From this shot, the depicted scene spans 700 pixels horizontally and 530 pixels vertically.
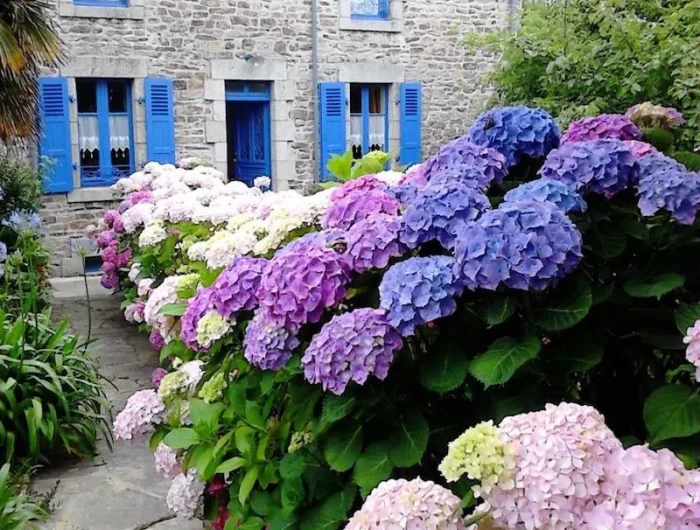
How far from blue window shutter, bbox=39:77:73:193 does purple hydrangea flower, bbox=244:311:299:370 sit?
30.0ft

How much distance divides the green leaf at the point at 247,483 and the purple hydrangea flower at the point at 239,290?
432mm

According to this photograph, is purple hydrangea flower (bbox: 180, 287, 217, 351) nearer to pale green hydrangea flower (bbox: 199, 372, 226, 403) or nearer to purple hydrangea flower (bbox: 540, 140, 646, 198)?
pale green hydrangea flower (bbox: 199, 372, 226, 403)

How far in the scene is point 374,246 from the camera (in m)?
1.86

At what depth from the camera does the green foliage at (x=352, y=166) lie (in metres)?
2.89

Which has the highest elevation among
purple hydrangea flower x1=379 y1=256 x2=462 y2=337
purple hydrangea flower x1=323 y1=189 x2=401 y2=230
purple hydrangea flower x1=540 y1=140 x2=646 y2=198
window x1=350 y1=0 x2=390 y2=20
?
window x1=350 y1=0 x2=390 y2=20

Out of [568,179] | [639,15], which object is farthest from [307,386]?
[639,15]

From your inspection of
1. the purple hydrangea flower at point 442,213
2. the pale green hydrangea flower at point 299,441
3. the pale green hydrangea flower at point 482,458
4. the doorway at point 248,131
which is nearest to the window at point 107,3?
the doorway at point 248,131

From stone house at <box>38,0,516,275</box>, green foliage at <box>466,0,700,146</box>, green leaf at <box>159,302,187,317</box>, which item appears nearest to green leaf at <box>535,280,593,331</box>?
green leaf at <box>159,302,187,317</box>

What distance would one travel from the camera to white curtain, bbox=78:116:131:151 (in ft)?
35.2

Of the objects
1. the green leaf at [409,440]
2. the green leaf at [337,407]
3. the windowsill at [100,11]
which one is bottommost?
the green leaf at [409,440]

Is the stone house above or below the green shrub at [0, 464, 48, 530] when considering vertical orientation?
above

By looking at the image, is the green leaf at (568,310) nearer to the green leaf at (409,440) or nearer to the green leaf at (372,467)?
the green leaf at (409,440)

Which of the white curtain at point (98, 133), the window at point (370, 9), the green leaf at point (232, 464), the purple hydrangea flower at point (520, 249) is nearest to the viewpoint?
the purple hydrangea flower at point (520, 249)

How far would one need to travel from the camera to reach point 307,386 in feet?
6.30
